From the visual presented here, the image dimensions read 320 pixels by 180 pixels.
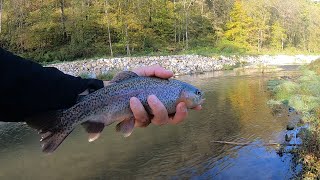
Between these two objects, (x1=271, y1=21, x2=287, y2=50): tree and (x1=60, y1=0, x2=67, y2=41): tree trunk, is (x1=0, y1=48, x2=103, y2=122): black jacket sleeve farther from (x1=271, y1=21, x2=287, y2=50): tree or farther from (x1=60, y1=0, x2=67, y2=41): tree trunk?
(x1=271, y1=21, x2=287, y2=50): tree

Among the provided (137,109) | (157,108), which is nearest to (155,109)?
(157,108)

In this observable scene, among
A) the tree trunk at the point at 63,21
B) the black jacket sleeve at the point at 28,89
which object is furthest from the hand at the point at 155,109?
the tree trunk at the point at 63,21

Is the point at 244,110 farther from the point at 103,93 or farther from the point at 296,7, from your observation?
the point at 296,7

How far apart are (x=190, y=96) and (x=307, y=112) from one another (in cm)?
1358

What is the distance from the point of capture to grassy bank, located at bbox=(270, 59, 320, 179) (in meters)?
9.10

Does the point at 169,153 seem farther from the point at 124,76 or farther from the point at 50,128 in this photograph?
the point at 50,128

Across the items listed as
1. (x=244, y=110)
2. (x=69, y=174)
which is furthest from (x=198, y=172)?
(x=244, y=110)

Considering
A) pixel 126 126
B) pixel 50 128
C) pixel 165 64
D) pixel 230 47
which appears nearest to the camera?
pixel 50 128

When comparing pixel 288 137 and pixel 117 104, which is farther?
pixel 288 137

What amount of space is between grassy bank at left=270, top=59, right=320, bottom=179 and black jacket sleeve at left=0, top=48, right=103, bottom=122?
300 inches

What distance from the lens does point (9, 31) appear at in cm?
4241

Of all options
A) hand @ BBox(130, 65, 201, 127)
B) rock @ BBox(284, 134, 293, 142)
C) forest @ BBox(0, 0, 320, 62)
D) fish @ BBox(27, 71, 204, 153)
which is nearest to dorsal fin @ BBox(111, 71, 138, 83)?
fish @ BBox(27, 71, 204, 153)

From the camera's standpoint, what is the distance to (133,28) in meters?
46.3

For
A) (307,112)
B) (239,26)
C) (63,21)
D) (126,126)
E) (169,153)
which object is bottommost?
(169,153)
